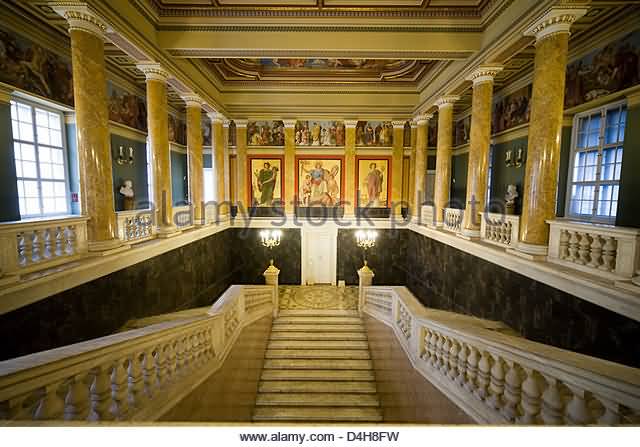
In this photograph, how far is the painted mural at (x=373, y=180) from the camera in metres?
13.2

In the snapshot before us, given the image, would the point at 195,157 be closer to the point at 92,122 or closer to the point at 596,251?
the point at 92,122

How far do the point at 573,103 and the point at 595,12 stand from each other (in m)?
2.08

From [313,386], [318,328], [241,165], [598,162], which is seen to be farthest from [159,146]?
[598,162]

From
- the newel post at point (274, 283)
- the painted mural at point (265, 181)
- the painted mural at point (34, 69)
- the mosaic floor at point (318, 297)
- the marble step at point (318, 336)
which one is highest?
the painted mural at point (34, 69)

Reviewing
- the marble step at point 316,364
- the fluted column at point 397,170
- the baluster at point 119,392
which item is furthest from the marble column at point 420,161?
the baluster at point 119,392

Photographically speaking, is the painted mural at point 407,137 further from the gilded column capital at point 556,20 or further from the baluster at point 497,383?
the baluster at point 497,383

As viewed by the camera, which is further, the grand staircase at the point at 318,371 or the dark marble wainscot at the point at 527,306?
the grand staircase at the point at 318,371

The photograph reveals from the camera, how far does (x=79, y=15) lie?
470cm

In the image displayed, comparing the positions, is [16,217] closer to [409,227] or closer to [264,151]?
[264,151]

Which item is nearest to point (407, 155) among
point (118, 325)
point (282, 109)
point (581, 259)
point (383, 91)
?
point (383, 91)

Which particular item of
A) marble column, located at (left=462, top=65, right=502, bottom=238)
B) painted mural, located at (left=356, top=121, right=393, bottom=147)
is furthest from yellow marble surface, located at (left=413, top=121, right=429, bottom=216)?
marble column, located at (left=462, top=65, right=502, bottom=238)

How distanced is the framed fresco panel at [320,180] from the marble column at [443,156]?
191 inches

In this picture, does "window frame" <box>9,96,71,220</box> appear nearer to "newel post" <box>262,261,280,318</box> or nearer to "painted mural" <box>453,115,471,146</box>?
"newel post" <box>262,261,280,318</box>

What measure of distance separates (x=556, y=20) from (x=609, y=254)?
4032mm
